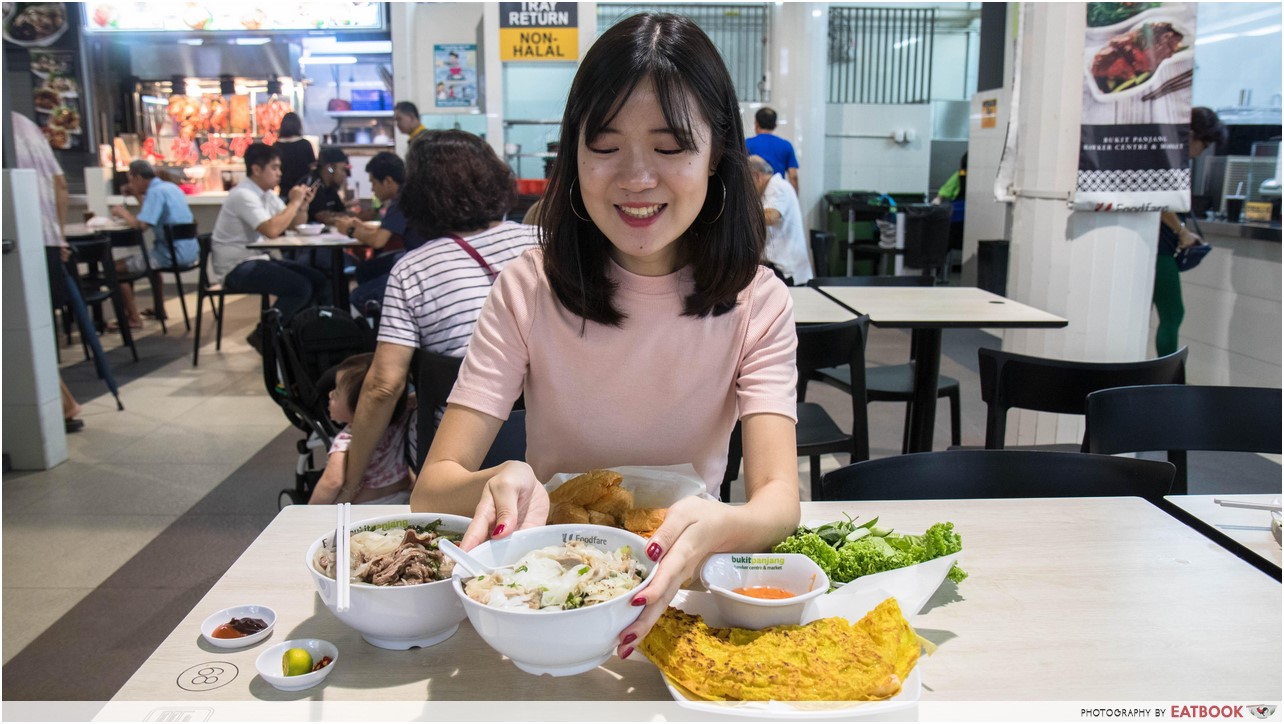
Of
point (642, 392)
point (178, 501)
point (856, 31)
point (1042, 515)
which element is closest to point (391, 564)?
point (642, 392)

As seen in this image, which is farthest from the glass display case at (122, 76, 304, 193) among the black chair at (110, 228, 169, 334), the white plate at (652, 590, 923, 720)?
the white plate at (652, 590, 923, 720)

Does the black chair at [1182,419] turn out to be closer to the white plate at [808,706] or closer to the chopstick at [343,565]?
the white plate at [808,706]

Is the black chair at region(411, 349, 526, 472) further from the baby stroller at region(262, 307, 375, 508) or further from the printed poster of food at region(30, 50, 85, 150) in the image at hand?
the printed poster of food at region(30, 50, 85, 150)

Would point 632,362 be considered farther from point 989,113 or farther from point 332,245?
point 989,113

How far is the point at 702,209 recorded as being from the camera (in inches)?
56.5

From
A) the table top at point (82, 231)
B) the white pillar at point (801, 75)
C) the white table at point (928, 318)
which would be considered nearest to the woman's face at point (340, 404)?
the white table at point (928, 318)

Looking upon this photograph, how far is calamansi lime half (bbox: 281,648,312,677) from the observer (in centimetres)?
95

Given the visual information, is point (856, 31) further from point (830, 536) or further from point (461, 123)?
point (830, 536)

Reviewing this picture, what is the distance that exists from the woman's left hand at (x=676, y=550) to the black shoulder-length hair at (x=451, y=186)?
188cm

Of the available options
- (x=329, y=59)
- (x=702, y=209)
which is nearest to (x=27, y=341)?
(x=702, y=209)

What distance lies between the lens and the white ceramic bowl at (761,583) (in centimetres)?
99

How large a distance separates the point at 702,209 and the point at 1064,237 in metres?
2.91

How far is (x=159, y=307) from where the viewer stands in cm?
783

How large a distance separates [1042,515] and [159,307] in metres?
7.97
